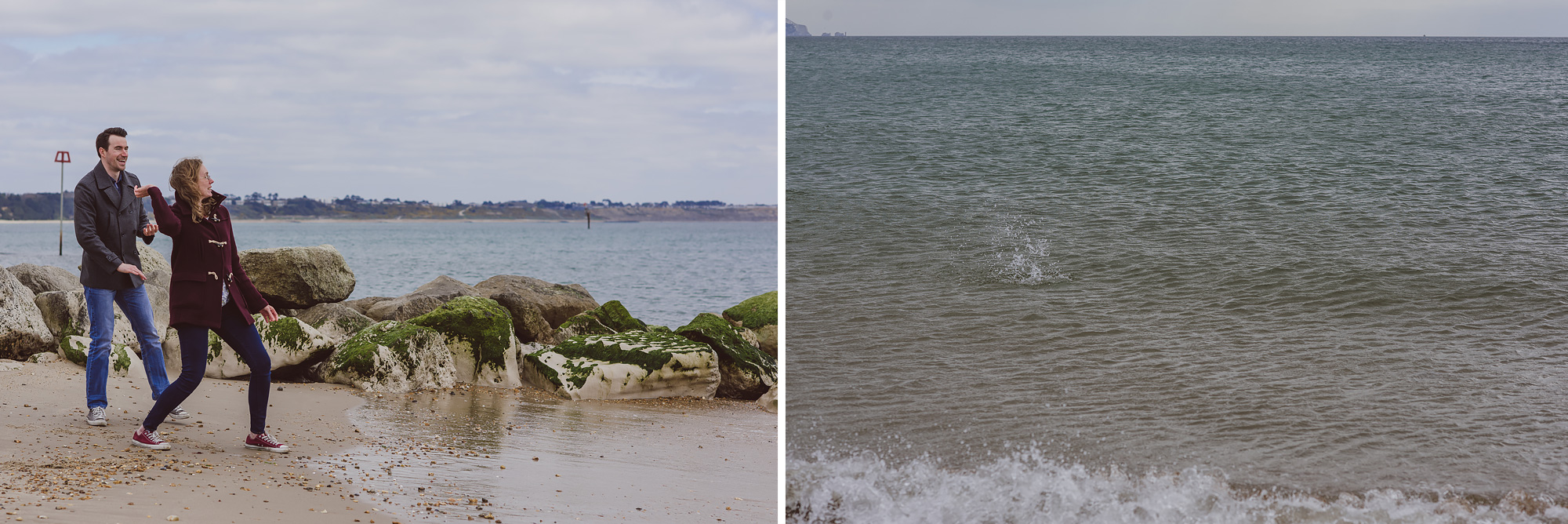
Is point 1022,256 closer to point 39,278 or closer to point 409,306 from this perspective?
point 409,306

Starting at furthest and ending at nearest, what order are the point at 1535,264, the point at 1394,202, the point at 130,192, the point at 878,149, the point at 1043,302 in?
the point at 878,149, the point at 1394,202, the point at 1535,264, the point at 1043,302, the point at 130,192

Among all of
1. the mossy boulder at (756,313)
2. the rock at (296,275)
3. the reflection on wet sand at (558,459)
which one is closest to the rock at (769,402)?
the reflection on wet sand at (558,459)

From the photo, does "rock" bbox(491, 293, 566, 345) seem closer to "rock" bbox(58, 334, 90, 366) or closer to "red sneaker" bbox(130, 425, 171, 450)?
"rock" bbox(58, 334, 90, 366)

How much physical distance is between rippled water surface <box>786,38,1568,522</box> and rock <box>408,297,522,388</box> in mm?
1893

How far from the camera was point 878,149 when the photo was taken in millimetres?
15711

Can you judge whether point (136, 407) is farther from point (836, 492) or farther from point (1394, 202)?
point (1394, 202)

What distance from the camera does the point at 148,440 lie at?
339 cm

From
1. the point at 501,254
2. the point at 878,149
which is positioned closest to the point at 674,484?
the point at 878,149

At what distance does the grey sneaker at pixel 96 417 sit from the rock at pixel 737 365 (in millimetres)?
3170

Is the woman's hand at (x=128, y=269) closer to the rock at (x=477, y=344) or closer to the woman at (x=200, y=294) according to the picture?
the woman at (x=200, y=294)

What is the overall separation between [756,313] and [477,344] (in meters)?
2.78

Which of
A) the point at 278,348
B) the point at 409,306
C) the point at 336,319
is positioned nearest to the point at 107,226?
the point at 278,348

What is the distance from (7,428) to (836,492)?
3163mm

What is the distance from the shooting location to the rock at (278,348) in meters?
5.24
